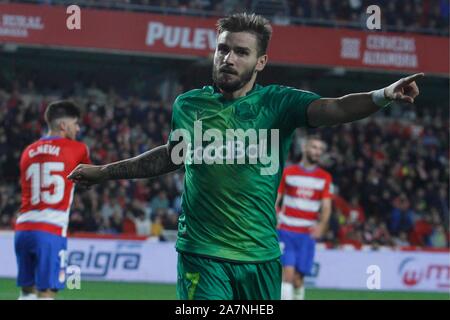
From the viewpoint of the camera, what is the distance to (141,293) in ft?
43.5

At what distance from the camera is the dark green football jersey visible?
4.65m

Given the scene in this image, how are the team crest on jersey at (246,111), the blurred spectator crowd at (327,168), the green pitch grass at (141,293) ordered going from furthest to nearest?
the blurred spectator crowd at (327,168) → the green pitch grass at (141,293) → the team crest on jersey at (246,111)

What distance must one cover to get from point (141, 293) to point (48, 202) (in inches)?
215

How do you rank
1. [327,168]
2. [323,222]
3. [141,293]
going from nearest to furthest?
[323,222], [141,293], [327,168]

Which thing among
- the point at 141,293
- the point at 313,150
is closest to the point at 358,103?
the point at 313,150

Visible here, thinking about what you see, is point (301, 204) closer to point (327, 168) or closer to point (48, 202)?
point (48, 202)

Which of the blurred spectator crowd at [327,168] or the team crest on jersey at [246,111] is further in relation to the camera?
the blurred spectator crowd at [327,168]

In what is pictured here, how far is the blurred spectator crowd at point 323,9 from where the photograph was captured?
21750 millimetres

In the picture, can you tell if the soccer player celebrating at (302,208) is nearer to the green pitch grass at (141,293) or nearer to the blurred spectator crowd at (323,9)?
the green pitch grass at (141,293)

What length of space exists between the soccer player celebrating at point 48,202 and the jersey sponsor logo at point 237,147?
3.45 metres

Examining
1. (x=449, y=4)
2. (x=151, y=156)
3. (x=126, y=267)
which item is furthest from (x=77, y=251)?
(x=449, y=4)

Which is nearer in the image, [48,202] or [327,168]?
[48,202]

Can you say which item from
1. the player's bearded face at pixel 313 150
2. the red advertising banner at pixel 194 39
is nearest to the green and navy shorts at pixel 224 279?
the player's bearded face at pixel 313 150

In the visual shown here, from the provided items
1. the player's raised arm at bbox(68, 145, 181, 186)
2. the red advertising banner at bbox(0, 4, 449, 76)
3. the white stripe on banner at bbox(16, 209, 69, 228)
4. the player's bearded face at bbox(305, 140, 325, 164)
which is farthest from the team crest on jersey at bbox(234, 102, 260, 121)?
the red advertising banner at bbox(0, 4, 449, 76)
